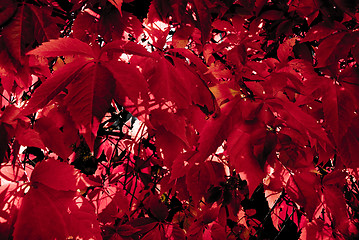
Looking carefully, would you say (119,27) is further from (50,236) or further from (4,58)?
(50,236)

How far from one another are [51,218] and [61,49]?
0.40 metres

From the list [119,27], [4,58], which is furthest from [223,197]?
[4,58]

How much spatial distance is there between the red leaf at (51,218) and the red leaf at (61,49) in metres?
0.36

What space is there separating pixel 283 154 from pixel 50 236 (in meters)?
0.78

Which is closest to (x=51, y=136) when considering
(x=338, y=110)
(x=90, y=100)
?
(x=90, y=100)

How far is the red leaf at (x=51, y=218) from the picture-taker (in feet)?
1.83

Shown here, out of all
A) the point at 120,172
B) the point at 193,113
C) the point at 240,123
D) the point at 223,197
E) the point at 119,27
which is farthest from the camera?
the point at 120,172

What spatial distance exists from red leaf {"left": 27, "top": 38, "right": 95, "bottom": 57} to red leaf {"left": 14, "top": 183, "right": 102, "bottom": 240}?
36 centimetres

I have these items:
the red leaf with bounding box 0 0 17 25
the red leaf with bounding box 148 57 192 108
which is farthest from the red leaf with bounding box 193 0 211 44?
the red leaf with bounding box 0 0 17 25

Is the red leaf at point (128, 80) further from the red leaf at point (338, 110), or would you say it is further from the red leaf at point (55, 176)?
the red leaf at point (338, 110)

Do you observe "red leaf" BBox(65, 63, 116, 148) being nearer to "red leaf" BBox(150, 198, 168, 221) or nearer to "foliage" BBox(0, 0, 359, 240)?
"foliage" BBox(0, 0, 359, 240)

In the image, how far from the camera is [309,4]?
2.89ft

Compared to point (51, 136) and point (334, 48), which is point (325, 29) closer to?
point (334, 48)

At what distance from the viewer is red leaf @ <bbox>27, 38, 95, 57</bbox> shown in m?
0.49
